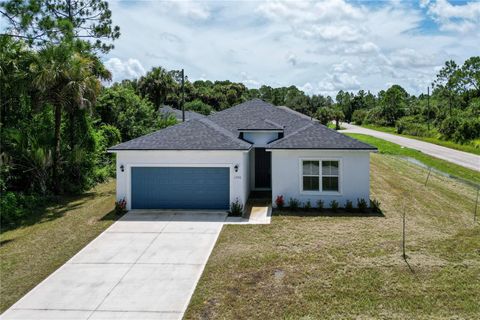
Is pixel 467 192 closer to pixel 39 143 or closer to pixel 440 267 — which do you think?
pixel 440 267

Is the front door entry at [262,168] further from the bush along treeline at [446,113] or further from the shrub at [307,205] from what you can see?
the bush along treeline at [446,113]

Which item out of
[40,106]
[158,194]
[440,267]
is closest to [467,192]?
[440,267]

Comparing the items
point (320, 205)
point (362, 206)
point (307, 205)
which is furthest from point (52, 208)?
point (362, 206)

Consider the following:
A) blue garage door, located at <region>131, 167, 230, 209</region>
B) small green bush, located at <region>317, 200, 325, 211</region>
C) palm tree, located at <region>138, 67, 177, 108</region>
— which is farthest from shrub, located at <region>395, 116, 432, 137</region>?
blue garage door, located at <region>131, 167, 230, 209</region>

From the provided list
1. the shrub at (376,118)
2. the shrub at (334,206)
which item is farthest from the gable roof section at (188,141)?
the shrub at (376,118)

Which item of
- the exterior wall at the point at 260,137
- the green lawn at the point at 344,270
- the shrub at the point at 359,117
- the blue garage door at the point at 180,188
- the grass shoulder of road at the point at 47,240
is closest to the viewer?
the green lawn at the point at 344,270

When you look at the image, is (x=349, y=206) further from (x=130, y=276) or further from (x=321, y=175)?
(x=130, y=276)

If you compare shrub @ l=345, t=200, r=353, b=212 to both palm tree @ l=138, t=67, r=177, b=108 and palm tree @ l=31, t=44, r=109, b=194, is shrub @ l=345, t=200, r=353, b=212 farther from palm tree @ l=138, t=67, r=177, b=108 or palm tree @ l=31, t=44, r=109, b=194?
palm tree @ l=138, t=67, r=177, b=108
